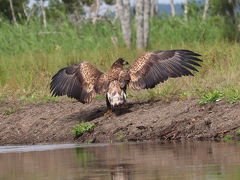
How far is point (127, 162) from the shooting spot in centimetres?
931

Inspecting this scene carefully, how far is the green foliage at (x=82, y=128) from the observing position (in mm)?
13000

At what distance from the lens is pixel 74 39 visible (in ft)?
82.0

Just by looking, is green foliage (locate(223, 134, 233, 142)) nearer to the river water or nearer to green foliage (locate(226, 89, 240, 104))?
the river water

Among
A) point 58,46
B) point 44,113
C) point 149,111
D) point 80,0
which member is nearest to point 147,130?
point 149,111

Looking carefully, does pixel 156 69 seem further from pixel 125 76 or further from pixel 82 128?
pixel 82 128

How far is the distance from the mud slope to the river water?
59 centimetres

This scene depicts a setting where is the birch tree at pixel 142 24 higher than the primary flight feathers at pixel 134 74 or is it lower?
lower

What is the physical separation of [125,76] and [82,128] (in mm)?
1150

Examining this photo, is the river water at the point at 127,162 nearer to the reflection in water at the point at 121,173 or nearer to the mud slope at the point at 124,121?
the reflection in water at the point at 121,173

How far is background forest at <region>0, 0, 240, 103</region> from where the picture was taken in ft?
50.7

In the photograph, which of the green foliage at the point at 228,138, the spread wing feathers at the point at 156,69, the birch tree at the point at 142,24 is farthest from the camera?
the birch tree at the point at 142,24

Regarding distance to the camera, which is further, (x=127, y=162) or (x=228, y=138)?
(x=228, y=138)

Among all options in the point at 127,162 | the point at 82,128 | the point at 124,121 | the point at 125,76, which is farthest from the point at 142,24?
the point at 127,162

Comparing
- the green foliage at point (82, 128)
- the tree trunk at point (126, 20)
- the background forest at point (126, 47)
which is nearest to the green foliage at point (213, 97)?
the background forest at point (126, 47)
